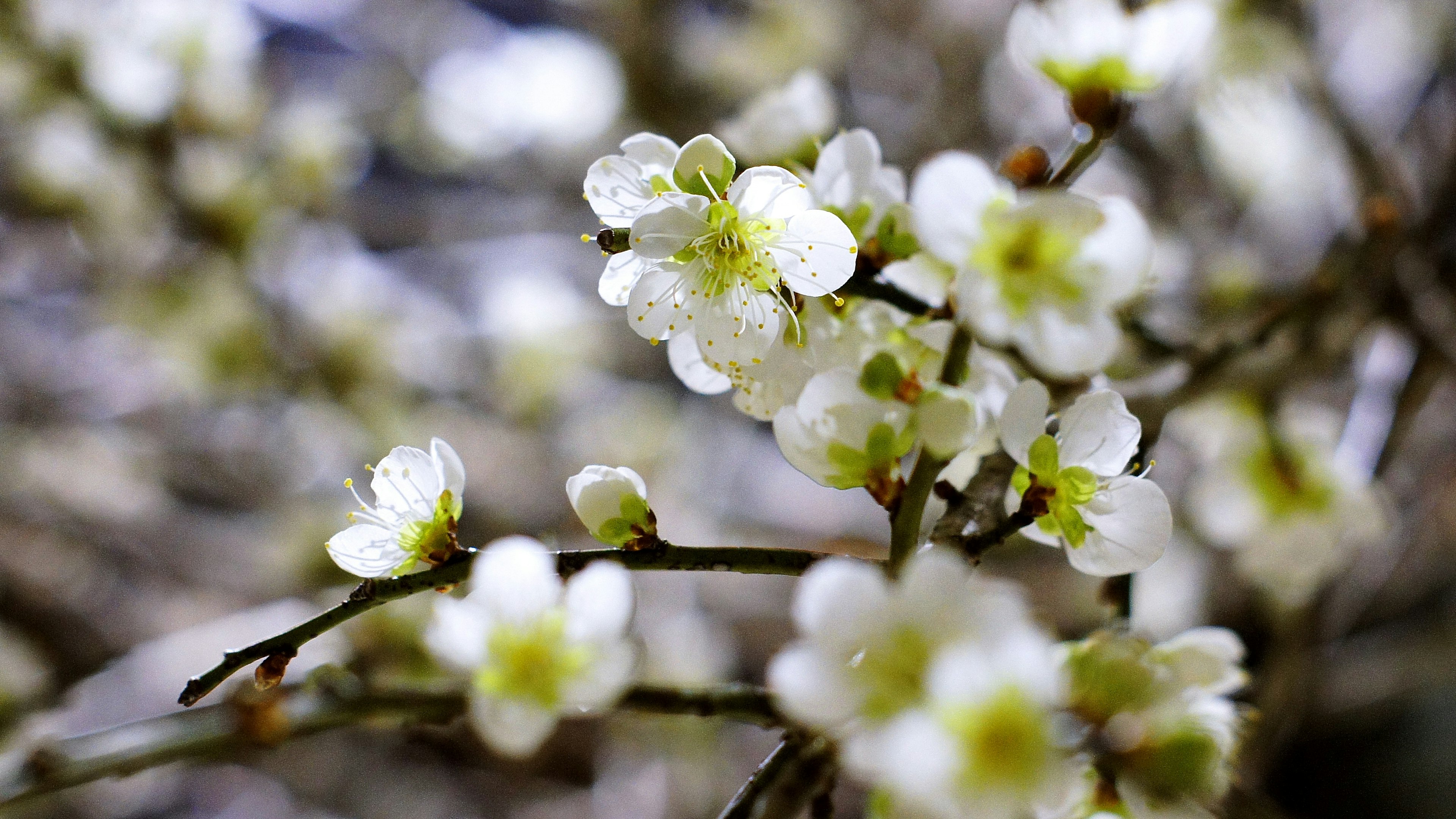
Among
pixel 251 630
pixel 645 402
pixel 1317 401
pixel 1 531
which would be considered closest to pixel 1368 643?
pixel 1317 401

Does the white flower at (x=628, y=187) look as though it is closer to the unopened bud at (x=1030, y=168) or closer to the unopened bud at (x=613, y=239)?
the unopened bud at (x=613, y=239)

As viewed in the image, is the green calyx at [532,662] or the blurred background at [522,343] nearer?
the green calyx at [532,662]

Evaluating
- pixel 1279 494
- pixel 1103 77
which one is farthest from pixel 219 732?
pixel 1279 494

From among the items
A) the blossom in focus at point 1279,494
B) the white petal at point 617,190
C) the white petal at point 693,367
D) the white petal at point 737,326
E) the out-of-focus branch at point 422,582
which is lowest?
the blossom in focus at point 1279,494

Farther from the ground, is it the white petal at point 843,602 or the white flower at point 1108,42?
the white flower at point 1108,42

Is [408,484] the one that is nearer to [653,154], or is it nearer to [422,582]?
[422,582]

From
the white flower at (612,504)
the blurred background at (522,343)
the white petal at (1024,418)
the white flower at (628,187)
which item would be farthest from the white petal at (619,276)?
the blurred background at (522,343)

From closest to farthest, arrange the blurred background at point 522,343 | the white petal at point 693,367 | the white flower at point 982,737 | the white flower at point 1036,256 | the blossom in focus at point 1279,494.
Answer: the white flower at point 982,737 < the white flower at point 1036,256 < the white petal at point 693,367 < the blossom in focus at point 1279,494 < the blurred background at point 522,343

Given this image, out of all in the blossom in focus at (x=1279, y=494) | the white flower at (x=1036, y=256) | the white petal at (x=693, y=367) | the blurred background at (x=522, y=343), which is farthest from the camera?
the blurred background at (x=522, y=343)

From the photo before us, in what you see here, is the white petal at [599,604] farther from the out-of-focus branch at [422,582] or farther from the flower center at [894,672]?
the flower center at [894,672]
